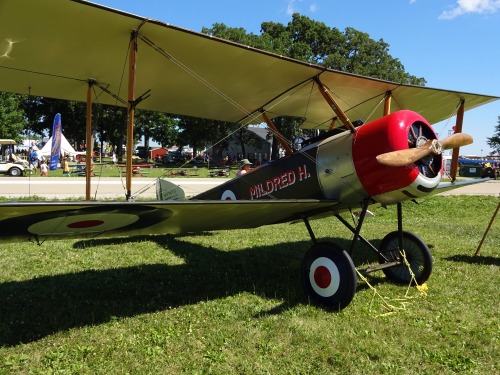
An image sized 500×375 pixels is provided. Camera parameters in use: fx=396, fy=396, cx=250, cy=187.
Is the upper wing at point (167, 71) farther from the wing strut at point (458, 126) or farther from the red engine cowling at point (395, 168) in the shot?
the red engine cowling at point (395, 168)

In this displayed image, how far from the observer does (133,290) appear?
4492 millimetres

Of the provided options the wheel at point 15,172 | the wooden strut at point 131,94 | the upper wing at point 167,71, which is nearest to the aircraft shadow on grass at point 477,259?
the upper wing at point 167,71

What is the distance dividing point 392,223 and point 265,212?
6.87m

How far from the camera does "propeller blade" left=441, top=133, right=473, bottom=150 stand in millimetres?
4309

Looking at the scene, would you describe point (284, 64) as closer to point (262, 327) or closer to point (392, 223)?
point (262, 327)

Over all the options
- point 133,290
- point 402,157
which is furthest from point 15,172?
point 402,157

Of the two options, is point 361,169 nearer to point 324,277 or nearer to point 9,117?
point 324,277

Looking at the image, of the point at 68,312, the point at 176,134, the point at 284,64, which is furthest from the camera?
the point at 176,134

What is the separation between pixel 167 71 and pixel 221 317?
3.32 m

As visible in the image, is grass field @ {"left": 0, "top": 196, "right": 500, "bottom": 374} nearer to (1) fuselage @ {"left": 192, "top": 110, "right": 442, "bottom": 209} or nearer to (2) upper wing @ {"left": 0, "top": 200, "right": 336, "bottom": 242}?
(2) upper wing @ {"left": 0, "top": 200, "right": 336, "bottom": 242}

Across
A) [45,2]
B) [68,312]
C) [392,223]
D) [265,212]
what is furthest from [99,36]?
[392,223]

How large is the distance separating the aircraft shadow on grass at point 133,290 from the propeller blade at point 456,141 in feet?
7.43

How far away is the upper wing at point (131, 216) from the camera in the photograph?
2953 millimetres

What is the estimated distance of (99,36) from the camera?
4273mm
